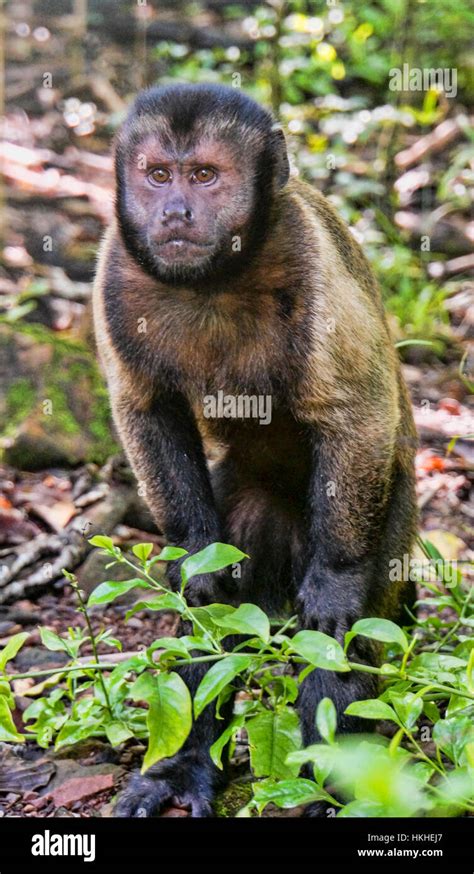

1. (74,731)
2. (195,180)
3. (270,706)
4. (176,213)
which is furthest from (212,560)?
(195,180)

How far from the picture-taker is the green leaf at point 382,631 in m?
4.64

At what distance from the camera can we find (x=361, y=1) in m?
15.1

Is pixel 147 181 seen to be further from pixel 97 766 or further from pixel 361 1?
pixel 361 1

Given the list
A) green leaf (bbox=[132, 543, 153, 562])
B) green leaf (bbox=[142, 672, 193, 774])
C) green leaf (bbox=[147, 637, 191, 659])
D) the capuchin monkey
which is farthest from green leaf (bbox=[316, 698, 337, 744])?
the capuchin monkey

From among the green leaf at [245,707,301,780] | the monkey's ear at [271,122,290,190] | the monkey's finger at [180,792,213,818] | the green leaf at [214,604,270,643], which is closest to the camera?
the green leaf at [214,604,270,643]

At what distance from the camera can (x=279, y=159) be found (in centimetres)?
619

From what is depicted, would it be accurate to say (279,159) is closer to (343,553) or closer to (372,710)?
(343,553)

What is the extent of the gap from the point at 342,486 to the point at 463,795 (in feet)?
6.45

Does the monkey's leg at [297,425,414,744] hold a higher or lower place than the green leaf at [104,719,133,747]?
higher

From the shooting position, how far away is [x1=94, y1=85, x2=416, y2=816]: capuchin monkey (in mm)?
5859

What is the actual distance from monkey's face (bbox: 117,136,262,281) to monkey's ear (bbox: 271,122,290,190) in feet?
0.47

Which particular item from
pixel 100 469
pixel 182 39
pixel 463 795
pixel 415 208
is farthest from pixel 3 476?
pixel 182 39

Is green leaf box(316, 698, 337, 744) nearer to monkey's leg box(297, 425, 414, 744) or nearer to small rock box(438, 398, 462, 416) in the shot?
monkey's leg box(297, 425, 414, 744)

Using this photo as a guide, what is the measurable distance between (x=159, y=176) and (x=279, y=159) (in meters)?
0.65
